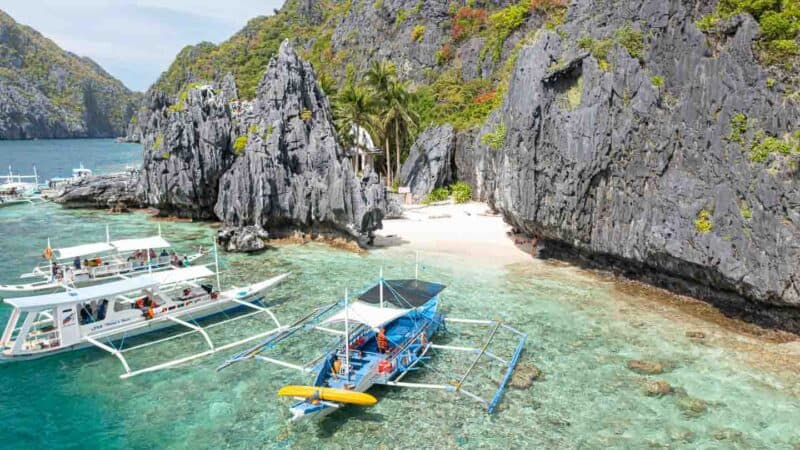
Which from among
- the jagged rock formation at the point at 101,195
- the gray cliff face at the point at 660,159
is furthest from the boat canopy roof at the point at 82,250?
the jagged rock formation at the point at 101,195

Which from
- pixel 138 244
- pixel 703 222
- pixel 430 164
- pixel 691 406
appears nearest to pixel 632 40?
pixel 703 222

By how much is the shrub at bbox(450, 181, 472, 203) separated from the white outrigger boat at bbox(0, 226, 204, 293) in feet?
100

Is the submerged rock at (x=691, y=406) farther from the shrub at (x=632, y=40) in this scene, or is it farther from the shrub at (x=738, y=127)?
the shrub at (x=632, y=40)

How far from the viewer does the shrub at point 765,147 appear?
2055cm

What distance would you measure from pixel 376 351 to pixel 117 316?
38.2ft

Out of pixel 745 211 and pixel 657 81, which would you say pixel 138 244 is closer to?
pixel 657 81

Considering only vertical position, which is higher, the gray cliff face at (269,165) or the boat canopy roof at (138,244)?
the gray cliff face at (269,165)

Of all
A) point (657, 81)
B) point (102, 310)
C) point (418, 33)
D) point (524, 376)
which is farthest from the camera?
point (418, 33)

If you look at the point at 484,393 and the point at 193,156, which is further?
the point at 193,156

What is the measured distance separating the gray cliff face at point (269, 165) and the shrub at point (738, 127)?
22.1 meters

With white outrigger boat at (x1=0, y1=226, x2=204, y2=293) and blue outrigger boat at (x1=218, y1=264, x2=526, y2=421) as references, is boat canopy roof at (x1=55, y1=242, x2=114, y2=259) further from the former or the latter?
blue outrigger boat at (x1=218, y1=264, x2=526, y2=421)

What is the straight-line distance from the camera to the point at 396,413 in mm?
16266

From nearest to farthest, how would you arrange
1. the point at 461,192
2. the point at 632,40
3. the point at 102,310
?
the point at 102,310 → the point at 632,40 → the point at 461,192

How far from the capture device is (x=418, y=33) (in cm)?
8019
